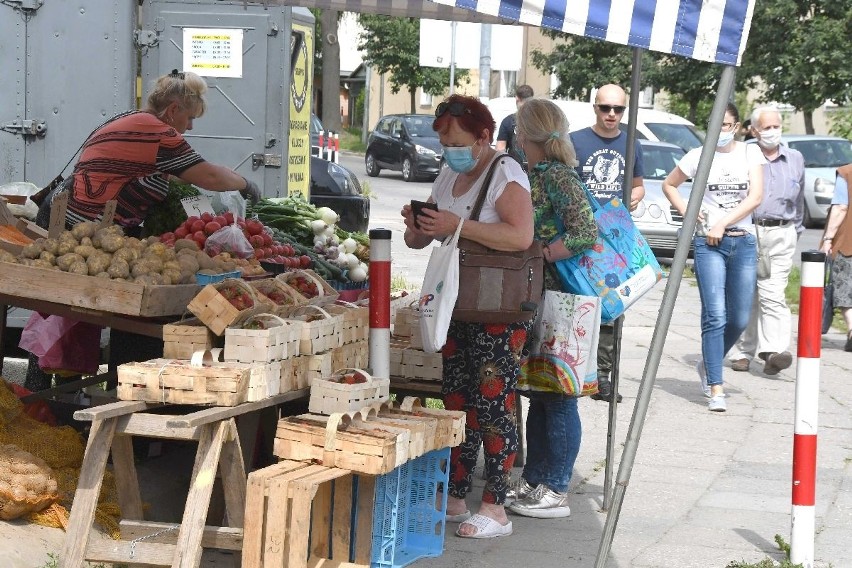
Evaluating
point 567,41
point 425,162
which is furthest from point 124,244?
point 567,41

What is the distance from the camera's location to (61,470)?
18.3 ft

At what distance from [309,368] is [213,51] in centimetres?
589

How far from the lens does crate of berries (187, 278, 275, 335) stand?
4855mm

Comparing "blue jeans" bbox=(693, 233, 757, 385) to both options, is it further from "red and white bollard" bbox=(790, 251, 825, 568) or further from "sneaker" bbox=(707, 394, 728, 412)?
"red and white bollard" bbox=(790, 251, 825, 568)

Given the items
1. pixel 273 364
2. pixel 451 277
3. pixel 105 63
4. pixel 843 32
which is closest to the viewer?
pixel 273 364

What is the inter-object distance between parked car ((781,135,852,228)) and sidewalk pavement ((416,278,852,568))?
42.3 ft


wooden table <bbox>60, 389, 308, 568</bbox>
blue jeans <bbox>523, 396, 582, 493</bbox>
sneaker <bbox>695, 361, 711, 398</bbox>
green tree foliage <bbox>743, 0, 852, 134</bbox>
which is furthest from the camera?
green tree foliage <bbox>743, 0, 852, 134</bbox>

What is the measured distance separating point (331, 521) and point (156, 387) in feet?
2.80

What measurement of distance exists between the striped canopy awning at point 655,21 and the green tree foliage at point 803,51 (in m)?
27.8

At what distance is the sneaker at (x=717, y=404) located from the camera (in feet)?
28.4

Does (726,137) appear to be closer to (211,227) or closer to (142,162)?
(211,227)

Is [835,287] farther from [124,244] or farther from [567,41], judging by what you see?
[567,41]

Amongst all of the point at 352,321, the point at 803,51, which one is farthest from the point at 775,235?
the point at 803,51

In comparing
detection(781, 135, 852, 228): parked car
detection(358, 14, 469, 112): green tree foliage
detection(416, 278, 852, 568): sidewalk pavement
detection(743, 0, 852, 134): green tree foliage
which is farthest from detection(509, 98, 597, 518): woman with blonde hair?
detection(358, 14, 469, 112): green tree foliage
